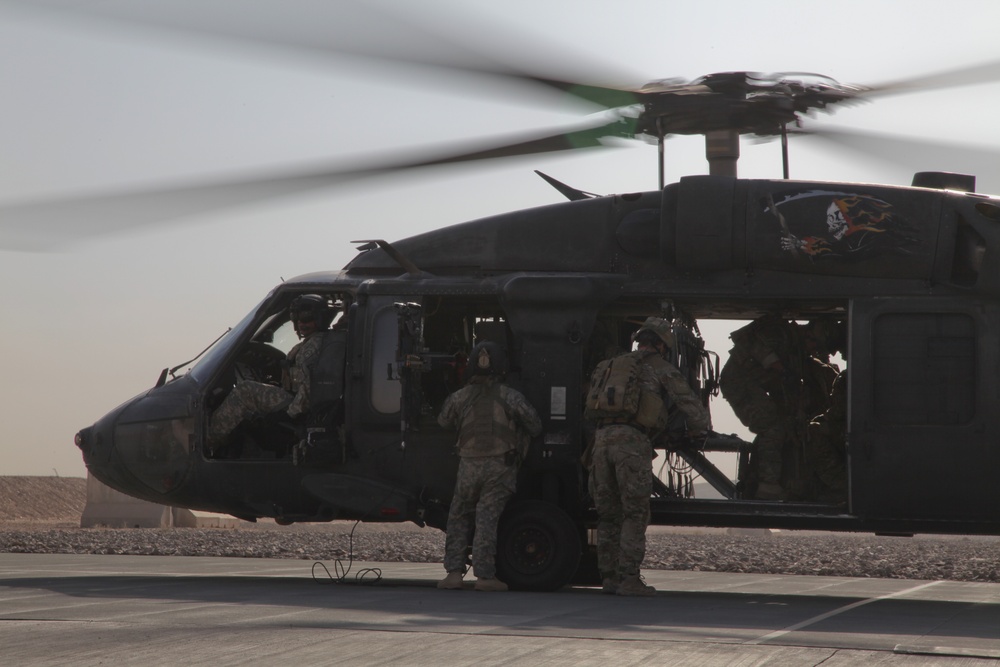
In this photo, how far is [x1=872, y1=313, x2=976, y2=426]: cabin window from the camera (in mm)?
8922

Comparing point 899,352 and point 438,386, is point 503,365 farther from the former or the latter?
point 899,352

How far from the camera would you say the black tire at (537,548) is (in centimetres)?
907

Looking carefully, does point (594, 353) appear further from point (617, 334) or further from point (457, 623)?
point (457, 623)

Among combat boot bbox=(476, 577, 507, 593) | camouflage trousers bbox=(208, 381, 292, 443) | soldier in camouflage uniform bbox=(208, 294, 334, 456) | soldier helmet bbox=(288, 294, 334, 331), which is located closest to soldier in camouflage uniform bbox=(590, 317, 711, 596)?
combat boot bbox=(476, 577, 507, 593)

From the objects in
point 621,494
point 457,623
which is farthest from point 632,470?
point 457,623

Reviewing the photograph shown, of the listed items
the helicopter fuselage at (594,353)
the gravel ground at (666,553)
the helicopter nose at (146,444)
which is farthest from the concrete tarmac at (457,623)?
the gravel ground at (666,553)

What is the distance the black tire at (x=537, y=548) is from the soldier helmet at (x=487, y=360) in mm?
1043

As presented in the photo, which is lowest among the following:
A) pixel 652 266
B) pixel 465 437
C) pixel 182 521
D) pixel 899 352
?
pixel 182 521

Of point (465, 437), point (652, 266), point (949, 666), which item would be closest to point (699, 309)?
point (652, 266)

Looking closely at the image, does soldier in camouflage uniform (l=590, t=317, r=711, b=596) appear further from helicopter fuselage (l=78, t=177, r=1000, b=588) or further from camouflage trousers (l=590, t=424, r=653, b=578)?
helicopter fuselage (l=78, t=177, r=1000, b=588)

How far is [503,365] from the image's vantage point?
30.0 ft

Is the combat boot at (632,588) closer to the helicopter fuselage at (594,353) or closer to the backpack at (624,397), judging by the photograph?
the helicopter fuselage at (594,353)

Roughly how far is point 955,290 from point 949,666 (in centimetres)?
449

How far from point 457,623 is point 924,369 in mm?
4372
